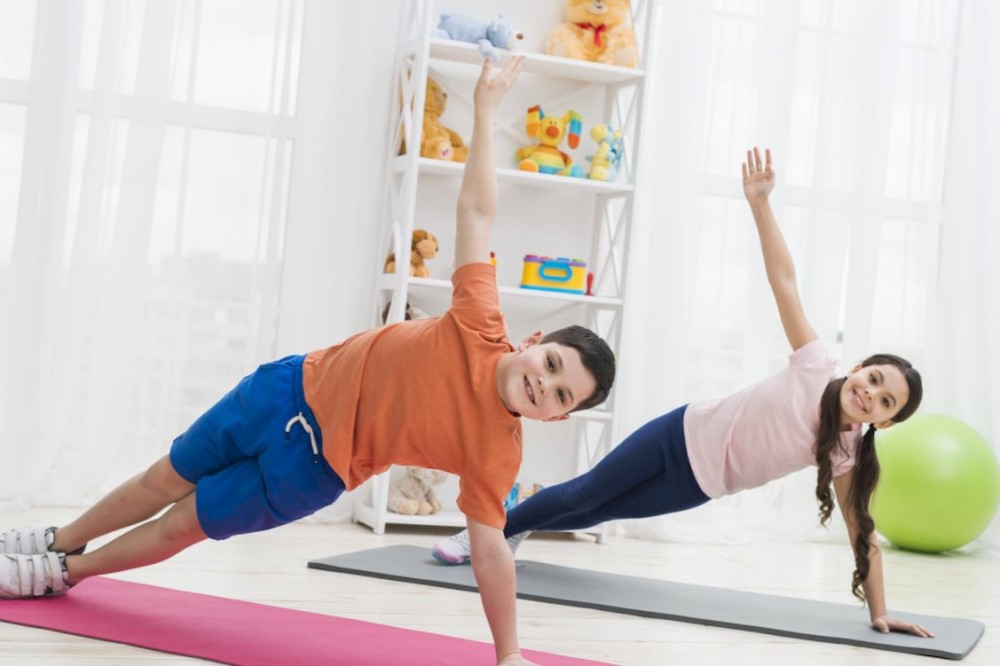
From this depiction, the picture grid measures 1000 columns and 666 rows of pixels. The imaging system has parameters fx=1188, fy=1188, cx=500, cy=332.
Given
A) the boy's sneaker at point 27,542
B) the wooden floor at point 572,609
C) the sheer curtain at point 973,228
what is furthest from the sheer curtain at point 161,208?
the sheer curtain at point 973,228

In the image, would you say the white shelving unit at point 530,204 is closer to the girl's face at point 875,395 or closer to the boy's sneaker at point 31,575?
the girl's face at point 875,395

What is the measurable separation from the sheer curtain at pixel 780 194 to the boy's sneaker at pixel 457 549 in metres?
1.11

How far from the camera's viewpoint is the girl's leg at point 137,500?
2.04 metres

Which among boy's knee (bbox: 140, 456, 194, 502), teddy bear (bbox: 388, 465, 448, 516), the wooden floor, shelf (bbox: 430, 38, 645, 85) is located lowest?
the wooden floor

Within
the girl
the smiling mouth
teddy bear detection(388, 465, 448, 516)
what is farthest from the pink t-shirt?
teddy bear detection(388, 465, 448, 516)

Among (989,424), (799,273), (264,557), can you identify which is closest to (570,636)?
(264,557)

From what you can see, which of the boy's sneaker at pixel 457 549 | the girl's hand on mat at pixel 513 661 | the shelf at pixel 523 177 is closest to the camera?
the girl's hand on mat at pixel 513 661

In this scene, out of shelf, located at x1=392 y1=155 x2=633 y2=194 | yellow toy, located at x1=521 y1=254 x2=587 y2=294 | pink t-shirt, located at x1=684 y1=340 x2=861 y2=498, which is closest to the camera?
pink t-shirt, located at x1=684 y1=340 x2=861 y2=498

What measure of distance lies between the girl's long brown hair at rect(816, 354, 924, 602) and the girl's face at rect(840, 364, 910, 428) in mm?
17

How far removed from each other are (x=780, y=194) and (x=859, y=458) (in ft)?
5.70

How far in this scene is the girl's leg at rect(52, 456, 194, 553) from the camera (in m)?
2.04

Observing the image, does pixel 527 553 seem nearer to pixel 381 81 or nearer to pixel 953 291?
pixel 381 81

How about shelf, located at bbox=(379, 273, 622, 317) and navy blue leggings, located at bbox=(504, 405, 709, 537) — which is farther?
shelf, located at bbox=(379, 273, 622, 317)

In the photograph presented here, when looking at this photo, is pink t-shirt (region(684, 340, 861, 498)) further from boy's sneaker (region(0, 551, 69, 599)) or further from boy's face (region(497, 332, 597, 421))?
boy's sneaker (region(0, 551, 69, 599))
